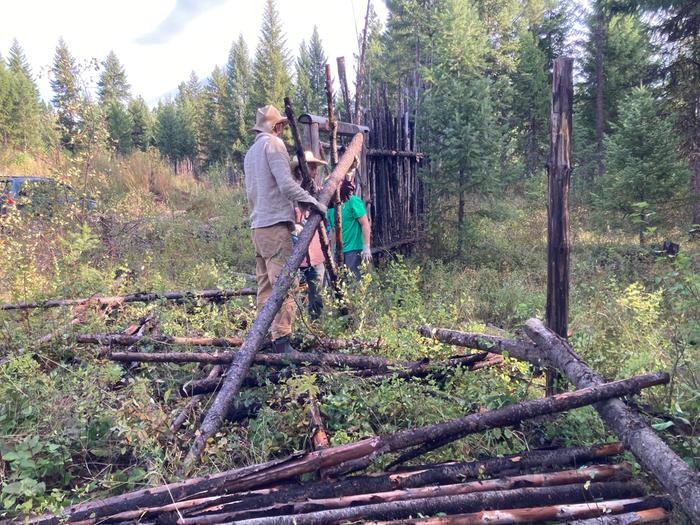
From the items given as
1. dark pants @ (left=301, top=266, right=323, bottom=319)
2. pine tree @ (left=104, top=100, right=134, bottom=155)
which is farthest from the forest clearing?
pine tree @ (left=104, top=100, right=134, bottom=155)

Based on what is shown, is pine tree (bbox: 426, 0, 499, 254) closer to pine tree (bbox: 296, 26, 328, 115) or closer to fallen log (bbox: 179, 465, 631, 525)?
fallen log (bbox: 179, 465, 631, 525)

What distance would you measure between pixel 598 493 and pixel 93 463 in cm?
317

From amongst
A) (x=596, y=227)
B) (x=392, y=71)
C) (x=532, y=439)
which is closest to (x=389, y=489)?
(x=532, y=439)

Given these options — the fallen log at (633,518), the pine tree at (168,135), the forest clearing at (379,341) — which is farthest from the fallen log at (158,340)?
the pine tree at (168,135)

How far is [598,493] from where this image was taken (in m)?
2.55

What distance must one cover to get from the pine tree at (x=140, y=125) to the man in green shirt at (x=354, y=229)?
44.5 m

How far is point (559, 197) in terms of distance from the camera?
3.26 metres

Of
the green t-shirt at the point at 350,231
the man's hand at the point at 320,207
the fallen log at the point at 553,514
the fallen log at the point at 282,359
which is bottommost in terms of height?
the fallen log at the point at 553,514

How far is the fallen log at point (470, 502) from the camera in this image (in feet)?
7.99

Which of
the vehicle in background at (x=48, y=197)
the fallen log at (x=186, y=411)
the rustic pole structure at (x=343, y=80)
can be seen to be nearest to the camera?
the fallen log at (x=186, y=411)

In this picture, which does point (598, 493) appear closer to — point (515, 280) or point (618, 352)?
point (618, 352)

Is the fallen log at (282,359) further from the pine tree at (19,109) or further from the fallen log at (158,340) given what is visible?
the pine tree at (19,109)

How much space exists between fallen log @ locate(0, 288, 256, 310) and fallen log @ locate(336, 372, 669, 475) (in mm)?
3215

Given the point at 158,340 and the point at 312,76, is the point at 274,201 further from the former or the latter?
the point at 312,76
